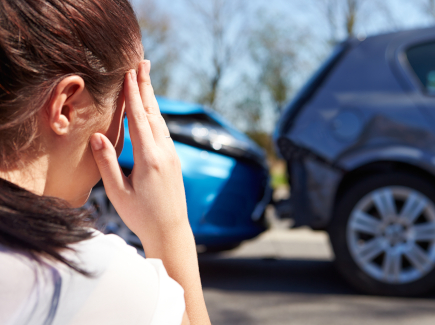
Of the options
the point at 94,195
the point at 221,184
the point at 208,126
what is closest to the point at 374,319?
the point at 221,184

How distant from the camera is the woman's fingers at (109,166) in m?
0.81

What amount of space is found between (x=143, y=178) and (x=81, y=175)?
4.2 inches

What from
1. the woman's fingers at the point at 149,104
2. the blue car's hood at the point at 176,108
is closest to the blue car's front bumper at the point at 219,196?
the blue car's hood at the point at 176,108

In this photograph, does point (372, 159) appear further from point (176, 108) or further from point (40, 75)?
point (40, 75)

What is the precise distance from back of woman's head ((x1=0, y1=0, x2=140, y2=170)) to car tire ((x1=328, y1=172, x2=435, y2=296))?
2536 millimetres

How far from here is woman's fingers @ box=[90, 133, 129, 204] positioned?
805 mm

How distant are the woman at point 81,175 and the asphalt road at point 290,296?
74.6 inches

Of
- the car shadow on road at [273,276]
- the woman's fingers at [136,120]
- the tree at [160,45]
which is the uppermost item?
the tree at [160,45]

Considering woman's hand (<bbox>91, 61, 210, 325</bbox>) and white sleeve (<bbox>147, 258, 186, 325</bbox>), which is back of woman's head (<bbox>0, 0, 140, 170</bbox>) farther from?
white sleeve (<bbox>147, 258, 186, 325</bbox>)

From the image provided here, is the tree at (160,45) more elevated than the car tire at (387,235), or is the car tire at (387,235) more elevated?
the tree at (160,45)

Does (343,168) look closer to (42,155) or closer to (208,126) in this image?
(208,126)

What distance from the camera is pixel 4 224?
58 centimetres

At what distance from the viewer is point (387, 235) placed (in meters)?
2.97

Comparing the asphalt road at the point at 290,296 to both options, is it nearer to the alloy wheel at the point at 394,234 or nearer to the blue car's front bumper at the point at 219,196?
the alloy wheel at the point at 394,234
